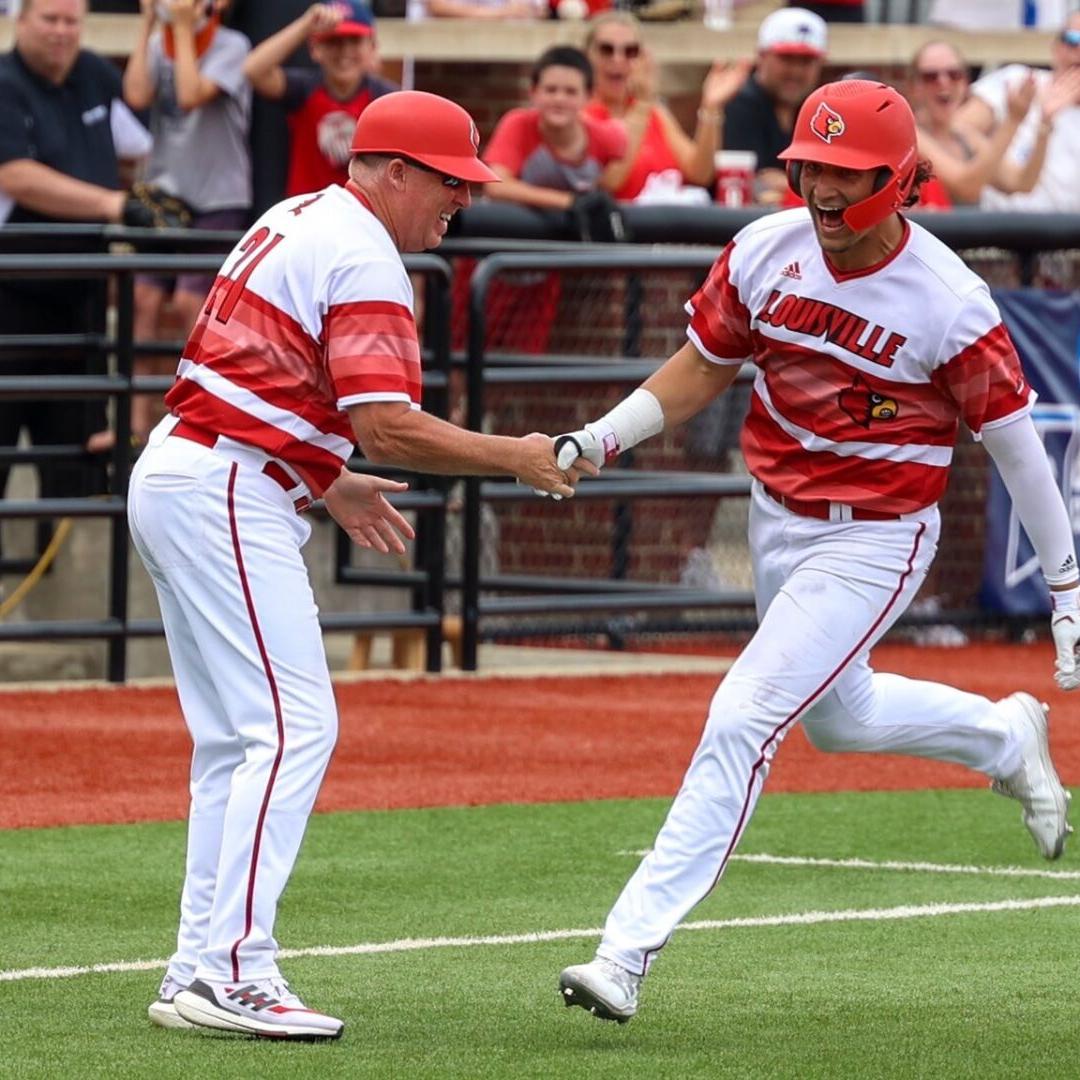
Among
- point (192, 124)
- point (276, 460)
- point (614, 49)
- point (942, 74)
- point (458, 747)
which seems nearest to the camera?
point (276, 460)

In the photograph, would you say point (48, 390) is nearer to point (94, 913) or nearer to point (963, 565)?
point (94, 913)

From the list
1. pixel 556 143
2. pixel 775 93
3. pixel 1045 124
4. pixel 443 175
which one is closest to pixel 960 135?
pixel 1045 124

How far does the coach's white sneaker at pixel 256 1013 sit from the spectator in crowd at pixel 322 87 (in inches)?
279

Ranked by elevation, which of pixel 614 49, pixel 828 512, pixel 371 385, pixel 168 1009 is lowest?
pixel 168 1009

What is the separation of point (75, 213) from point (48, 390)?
0.94 m

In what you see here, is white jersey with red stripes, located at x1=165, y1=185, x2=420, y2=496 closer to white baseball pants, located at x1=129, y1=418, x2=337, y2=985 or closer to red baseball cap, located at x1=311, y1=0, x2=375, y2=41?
white baseball pants, located at x1=129, y1=418, x2=337, y2=985

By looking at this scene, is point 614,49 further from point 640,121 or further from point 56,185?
point 56,185

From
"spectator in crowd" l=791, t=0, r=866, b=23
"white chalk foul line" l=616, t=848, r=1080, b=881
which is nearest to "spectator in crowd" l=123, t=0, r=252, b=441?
"white chalk foul line" l=616, t=848, r=1080, b=881

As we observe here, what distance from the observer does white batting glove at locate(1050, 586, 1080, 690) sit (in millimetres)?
6418

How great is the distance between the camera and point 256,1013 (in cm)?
573

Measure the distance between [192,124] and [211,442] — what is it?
688 centimetres

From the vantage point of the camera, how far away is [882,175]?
6102 millimetres

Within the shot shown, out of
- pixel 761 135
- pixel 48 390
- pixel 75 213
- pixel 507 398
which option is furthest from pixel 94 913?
pixel 761 135

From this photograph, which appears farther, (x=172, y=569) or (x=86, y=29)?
(x=86, y=29)
